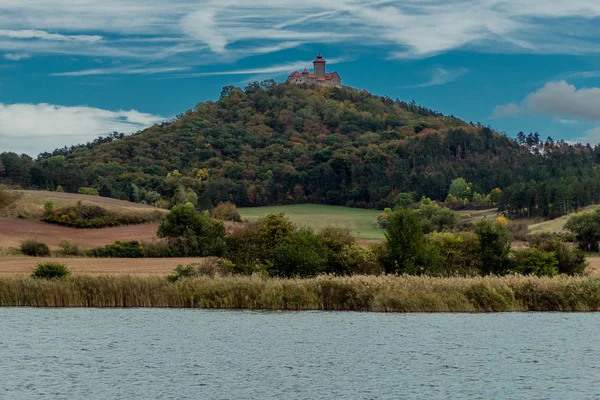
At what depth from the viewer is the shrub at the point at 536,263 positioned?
6612cm

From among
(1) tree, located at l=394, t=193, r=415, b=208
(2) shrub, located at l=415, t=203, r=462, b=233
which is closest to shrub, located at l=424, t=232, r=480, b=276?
(2) shrub, located at l=415, t=203, r=462, b=233

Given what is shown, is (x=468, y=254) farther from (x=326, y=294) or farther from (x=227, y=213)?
(x=227, y=213)

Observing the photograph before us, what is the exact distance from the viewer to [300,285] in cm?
5325

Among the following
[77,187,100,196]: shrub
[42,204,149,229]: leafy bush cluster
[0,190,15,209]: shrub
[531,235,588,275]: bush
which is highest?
[77,187,100,196]: shrub

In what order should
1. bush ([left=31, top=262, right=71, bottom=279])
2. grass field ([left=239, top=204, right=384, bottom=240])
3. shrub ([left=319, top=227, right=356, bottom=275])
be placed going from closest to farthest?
bush ([left=31, top=262, right=71, bottom=279]), shrub ([left=319, top=227, right=356, bottom=275]), grass field ([left=239, top=204, right=384, bottom=240])

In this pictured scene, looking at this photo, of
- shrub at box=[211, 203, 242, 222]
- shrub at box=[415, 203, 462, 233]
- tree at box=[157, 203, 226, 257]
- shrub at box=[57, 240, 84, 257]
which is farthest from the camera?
shrub at box=[211, 203, 242, 222]

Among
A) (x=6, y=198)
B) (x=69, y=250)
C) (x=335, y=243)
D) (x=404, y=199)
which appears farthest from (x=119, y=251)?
(x=404, y=199)

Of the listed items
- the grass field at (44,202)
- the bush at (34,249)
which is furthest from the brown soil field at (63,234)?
the grass field at (44,202)

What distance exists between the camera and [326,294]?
5266 centimetres

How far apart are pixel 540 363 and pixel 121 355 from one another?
59.7 feet

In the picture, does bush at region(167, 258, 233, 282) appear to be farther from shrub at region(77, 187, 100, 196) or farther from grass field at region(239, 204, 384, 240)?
shrub at region(77, 187, 100, 196)

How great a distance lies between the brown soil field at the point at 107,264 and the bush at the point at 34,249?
6.11 m

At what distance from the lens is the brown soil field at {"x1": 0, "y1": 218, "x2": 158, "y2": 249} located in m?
109

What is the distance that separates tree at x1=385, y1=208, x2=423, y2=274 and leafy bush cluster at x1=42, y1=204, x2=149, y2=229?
6942 cm
